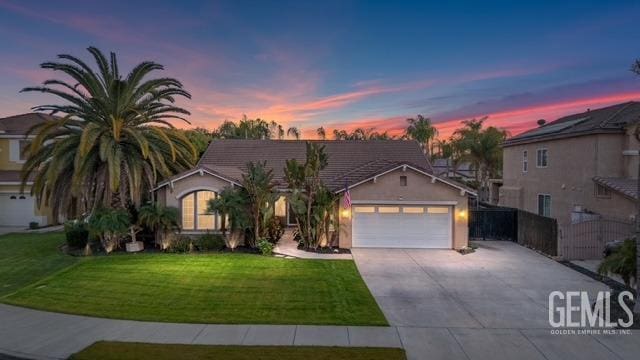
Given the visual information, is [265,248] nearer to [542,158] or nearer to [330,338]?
[330,338]

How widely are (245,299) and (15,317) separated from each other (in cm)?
536

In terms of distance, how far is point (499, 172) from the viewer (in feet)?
142

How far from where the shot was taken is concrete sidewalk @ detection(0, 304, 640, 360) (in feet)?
23.5

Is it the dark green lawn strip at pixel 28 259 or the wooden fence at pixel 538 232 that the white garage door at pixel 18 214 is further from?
the wooden fence at pixel 538 232

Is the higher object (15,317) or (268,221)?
(268,221)

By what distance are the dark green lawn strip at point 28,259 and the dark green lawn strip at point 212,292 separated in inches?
29.6

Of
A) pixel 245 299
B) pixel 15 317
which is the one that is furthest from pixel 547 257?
pixel 15 317

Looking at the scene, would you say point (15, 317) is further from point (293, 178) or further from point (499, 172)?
point (499, 172)

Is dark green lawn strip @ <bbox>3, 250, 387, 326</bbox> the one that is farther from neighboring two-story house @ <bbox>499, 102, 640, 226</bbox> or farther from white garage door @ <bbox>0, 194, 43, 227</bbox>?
white garage door @ <bbox>0, 194, 43, 227</bbox>

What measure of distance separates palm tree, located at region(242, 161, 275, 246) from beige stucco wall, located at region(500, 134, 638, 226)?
48.5ft

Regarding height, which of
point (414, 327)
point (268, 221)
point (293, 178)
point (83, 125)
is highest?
point (83, 125)

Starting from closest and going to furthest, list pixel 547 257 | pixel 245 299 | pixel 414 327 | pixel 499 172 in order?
1. pixel 414 327
2. pixel 245 299
3. pixel 547 257
4. pixel 499 172

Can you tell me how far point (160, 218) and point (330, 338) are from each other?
1139 cm

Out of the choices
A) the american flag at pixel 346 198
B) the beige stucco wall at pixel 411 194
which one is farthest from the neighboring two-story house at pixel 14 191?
the beige stucco wall at pixel 411 194
